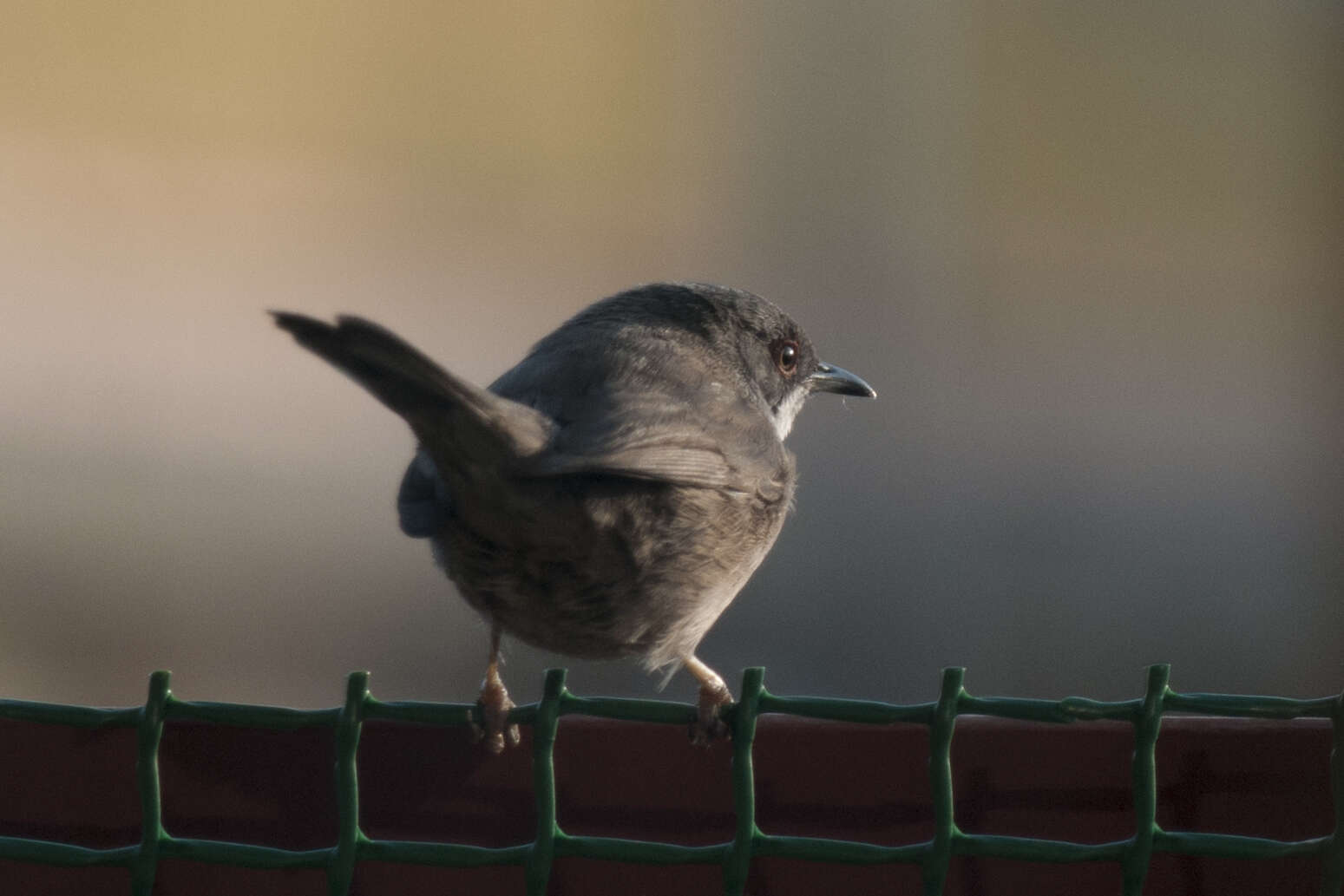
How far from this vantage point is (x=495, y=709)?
10.5ft

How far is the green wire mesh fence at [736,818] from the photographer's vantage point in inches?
88.3

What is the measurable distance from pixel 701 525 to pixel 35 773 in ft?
5.47

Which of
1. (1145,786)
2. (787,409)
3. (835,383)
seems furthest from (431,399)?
(835,383)

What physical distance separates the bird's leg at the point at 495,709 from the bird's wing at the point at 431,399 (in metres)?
0.50

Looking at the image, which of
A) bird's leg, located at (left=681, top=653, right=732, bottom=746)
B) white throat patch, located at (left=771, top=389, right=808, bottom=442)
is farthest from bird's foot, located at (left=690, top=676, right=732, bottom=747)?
white throat patch, located at (left=771, top=389, right=808, bottom=442)

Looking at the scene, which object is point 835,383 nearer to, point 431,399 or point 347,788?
point 431,399

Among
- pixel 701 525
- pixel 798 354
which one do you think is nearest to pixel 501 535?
pixel 701 525

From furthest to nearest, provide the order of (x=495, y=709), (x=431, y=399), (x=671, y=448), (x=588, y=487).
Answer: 1. (x=671, y=448)
2. (x=588, y=487)
3. (x=495, y=709)
4. (x=431, y=399)

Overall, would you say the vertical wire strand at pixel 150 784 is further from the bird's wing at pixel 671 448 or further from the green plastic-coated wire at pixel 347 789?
the bird's wing at pixel 671 448

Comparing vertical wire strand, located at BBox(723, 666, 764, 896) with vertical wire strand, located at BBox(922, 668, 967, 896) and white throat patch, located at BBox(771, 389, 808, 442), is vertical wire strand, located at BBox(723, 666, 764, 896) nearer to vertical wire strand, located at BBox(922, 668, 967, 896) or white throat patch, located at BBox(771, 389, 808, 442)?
vertical wire strand, located at BBox(922, 668, 967, 896)

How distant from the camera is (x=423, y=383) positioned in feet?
9.52

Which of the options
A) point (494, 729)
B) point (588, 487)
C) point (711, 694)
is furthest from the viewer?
point (711, 694)

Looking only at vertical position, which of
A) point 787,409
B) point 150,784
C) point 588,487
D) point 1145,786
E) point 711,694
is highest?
point 787,409

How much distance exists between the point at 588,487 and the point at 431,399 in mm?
486
